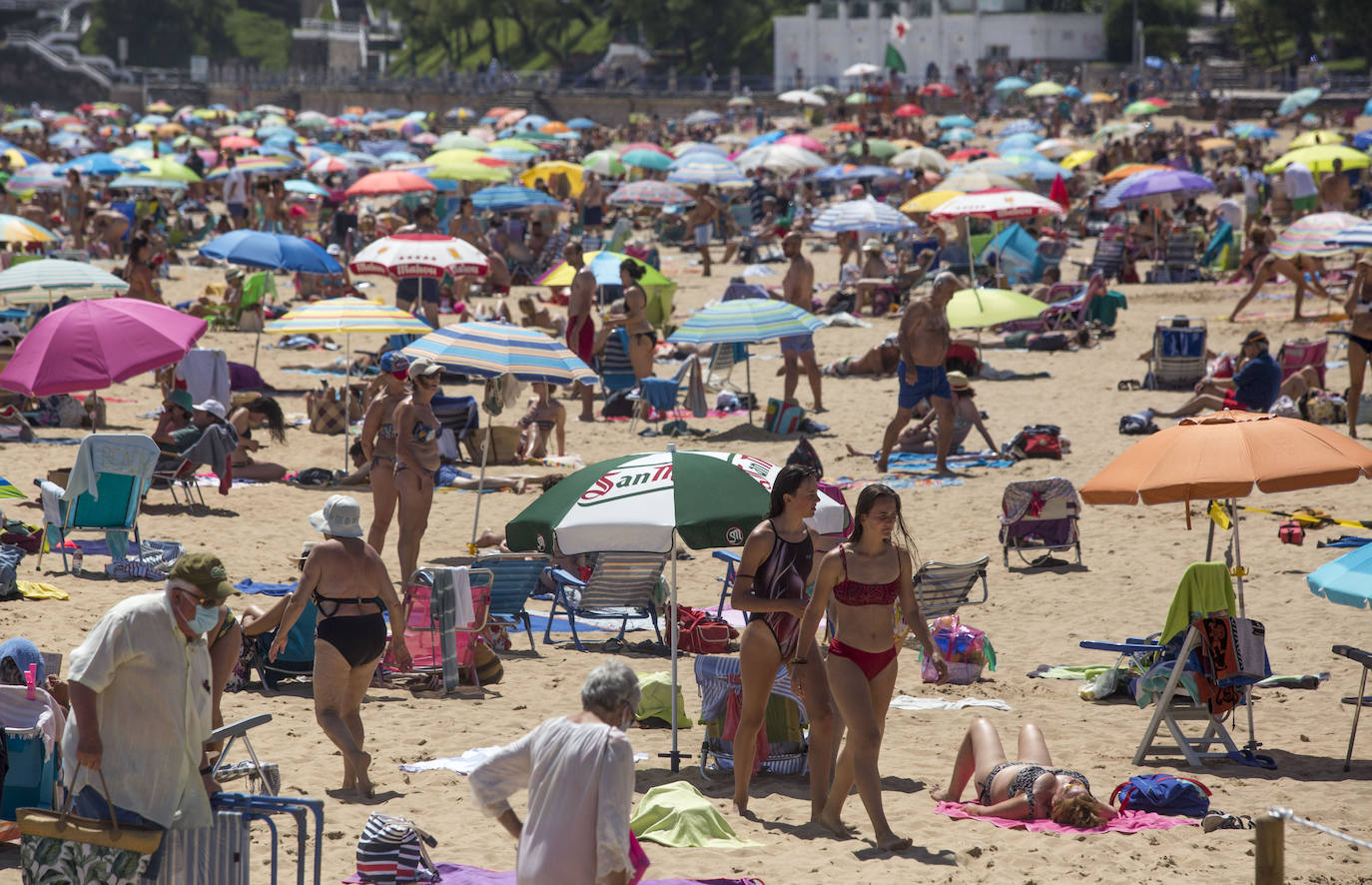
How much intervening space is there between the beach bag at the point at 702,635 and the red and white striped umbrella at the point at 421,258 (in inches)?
298

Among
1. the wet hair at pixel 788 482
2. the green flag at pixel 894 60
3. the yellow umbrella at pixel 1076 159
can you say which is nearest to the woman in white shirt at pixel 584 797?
the wet hair at pixel 788 482

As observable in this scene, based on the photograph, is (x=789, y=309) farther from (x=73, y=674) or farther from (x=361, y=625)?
(x=73, y=674)

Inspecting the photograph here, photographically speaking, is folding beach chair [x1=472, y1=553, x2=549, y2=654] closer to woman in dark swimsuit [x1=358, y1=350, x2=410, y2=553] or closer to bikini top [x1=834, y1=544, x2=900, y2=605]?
woman in dark swimsuit [x1=358, y1=350, x2=410, y2=553]

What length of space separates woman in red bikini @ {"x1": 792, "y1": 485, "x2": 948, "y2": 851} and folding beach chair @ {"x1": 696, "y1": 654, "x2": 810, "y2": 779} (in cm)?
84

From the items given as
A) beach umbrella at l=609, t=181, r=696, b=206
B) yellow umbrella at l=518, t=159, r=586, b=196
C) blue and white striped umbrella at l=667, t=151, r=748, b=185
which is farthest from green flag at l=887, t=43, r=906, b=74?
beach umbrella at l=609, t=181, r=696, b=206

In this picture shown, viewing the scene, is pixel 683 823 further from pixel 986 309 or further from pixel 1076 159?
pixel 1076 159

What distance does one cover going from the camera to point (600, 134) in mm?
45469

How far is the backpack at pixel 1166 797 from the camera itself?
5.69m

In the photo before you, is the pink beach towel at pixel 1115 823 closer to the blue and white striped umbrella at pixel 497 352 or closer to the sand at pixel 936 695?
the sand at pixel 936 695

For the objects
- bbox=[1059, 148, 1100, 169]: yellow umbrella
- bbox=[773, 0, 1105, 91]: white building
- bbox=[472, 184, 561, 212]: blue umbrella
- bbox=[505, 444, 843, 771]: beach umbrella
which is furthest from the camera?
bbox=[773, 0, 1105, 91]: white building

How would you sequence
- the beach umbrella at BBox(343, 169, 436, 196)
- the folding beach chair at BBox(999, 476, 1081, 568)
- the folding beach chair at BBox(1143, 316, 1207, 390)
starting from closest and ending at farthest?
the folding beach chair at BBox(999, 476, 1081, 568) < the folding beach chair at BBox(1143, 316, 1207, 390) < the beach umbrella at BBox(343, 169, 436, 196)

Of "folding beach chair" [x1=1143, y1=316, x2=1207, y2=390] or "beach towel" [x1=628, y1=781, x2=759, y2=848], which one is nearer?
"beach towel" [x1=628, y1=781, x2=759, y2=848]

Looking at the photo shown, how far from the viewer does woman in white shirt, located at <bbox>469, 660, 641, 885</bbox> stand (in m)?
3.61

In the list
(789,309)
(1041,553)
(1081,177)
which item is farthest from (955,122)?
(1041,553)
